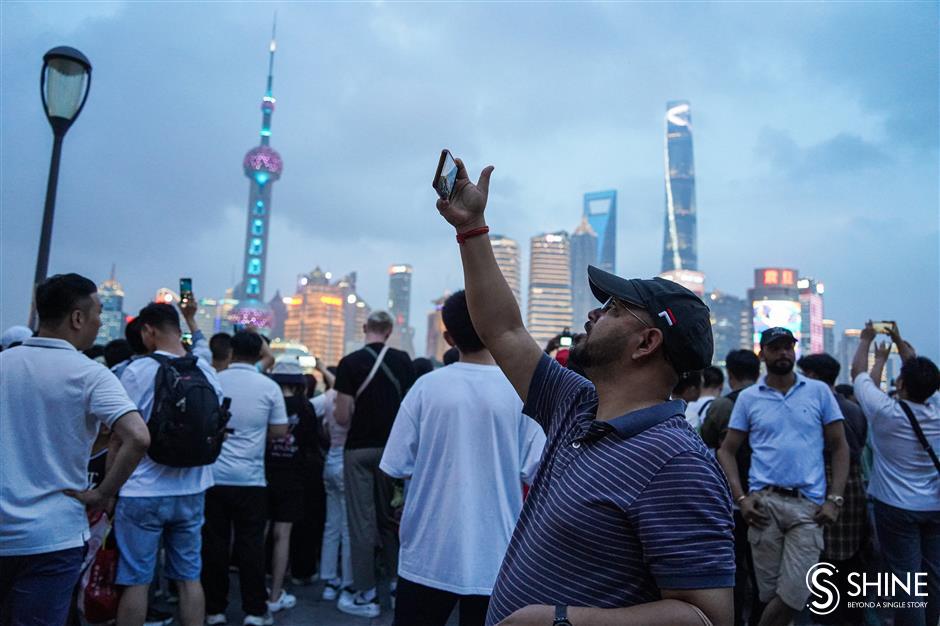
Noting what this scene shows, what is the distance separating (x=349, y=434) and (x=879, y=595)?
438 centimetres

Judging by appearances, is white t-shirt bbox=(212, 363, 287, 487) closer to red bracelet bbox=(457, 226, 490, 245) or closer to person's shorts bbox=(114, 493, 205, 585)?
person's shorts bbox=(114, 493, 205, 585)

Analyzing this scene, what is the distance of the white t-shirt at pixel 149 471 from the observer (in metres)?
3.95

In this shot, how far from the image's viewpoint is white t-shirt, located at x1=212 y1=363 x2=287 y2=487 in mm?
4930

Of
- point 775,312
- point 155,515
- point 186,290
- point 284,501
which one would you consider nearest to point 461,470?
point 155,515

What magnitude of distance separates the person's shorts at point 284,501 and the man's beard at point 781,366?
12.9 ft

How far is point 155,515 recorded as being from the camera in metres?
3.96

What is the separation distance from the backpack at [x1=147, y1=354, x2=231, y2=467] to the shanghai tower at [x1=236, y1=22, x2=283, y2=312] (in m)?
114

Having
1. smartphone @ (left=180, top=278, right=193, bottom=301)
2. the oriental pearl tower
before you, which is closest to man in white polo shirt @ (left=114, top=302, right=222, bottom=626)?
smartphone @ (left=180, top=278, right=193, bottom=301)

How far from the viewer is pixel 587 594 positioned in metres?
1.50

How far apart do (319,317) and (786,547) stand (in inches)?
6961

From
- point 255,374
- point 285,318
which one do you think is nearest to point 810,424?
point 255,374

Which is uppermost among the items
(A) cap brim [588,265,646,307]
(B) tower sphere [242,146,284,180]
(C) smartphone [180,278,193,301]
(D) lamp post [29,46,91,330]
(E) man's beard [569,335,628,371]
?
(B) tower sphere [242,146,284,180]
